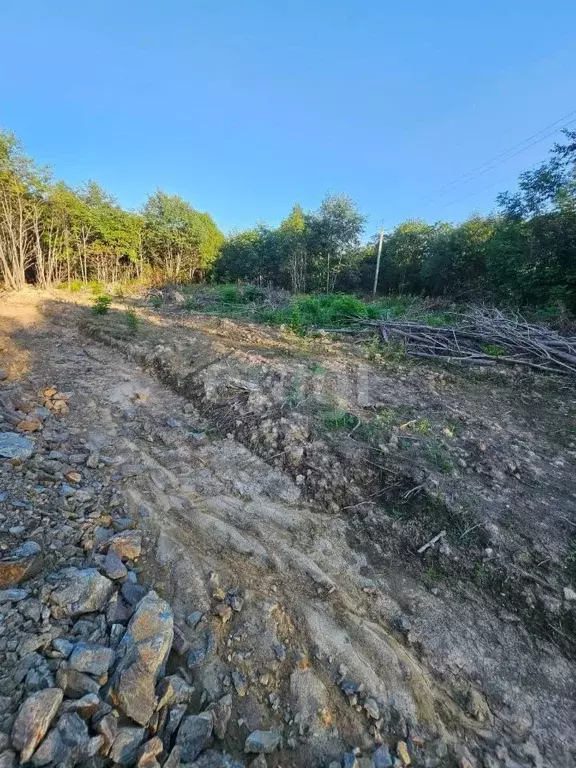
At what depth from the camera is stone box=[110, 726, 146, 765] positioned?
1.22 m

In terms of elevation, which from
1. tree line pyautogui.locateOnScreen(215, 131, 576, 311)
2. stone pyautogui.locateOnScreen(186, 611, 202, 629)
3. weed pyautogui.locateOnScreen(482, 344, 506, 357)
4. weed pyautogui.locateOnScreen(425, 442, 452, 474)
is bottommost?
stone pyautogui.locateOnScreen(186, 611, 202, 629)

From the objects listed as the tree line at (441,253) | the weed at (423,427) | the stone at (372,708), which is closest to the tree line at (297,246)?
the tree line at (441,253)

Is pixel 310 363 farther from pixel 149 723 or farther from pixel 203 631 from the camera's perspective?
pixel 149 723

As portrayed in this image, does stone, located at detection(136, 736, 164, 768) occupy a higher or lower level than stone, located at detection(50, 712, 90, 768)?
lower

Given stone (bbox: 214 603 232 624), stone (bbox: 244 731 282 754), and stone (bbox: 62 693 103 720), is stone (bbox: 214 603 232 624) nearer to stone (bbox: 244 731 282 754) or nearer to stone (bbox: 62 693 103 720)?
stone (bbox: 244 731 282 754)

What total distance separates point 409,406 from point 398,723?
304 centimetres

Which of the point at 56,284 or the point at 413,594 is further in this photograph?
the point at 56,284

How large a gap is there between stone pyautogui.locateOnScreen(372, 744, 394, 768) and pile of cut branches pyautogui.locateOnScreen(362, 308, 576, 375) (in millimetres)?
5307

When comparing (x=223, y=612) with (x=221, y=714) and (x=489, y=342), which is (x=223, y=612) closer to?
(x=221, y=714)

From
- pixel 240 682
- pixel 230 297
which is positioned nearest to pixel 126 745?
pixel 240 682

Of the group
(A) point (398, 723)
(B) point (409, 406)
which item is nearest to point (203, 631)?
(A) point (398, 723)

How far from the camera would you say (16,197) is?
441 inches

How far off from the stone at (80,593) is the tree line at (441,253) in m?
10.7

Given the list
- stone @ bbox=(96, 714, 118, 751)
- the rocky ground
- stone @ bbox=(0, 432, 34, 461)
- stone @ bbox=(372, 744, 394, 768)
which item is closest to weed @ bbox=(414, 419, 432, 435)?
the rocky ground
